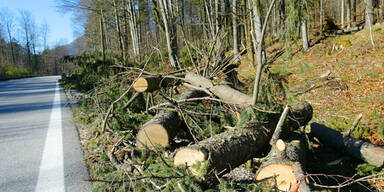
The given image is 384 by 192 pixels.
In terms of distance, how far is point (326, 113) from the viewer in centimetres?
650

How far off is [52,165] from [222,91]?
2702mm

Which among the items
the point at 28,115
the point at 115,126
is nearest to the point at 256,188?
the point at 115,126

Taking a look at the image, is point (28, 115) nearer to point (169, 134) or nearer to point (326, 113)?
point (169, 134)

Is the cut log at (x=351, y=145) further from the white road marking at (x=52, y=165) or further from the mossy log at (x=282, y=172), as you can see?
the white road marking at (x=52, y=165)

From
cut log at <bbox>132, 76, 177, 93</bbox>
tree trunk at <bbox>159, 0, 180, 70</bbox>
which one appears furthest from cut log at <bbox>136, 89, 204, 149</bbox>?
tree trunk at <bbox>159, 0, 180, 70</bbox>

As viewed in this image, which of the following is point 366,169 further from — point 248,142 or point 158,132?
point 158,132

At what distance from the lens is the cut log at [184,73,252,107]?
3802 millimetres

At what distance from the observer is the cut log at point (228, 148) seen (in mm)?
2631

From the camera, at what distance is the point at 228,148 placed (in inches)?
114

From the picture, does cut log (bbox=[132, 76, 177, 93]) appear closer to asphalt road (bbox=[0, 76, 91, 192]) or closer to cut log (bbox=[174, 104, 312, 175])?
asphalt road (bbox=[0, 76, 91, 192])

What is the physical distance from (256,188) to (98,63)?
37.2 ft

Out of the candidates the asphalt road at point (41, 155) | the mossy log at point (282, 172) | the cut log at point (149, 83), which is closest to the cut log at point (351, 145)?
the mossy log at point (282, 172)

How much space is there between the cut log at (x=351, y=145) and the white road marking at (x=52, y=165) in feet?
12.6

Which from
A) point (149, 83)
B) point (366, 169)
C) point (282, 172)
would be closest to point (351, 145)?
point (366, 169)
